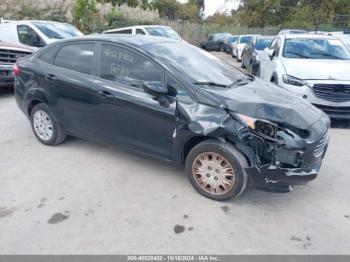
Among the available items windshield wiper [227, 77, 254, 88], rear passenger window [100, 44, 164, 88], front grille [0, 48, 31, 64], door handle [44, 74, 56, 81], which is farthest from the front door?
front grille [0, 48, 31, 64]

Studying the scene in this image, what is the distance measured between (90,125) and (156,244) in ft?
6.63

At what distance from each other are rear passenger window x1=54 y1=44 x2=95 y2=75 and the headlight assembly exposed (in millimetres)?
3655

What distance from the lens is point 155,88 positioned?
3.44 metres

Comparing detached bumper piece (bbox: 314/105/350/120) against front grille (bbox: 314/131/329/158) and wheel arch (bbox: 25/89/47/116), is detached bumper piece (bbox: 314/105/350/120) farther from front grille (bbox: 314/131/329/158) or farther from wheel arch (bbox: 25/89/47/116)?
wheel arch (bbox: 25/89/47/116)

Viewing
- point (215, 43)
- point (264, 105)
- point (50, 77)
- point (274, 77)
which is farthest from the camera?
point (215, 43)

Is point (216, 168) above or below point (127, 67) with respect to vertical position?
below

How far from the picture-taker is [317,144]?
3.27 m

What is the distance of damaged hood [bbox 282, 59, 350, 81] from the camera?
581 cm

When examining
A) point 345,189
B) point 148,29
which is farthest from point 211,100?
point 148,29

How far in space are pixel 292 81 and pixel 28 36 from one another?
7.51 meters

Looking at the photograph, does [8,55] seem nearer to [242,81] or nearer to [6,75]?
[6,75]

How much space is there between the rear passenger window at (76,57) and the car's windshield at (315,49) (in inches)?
174

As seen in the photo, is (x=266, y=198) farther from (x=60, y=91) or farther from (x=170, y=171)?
(x=60, y=91)

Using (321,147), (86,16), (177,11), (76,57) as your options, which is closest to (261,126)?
(321,147)
